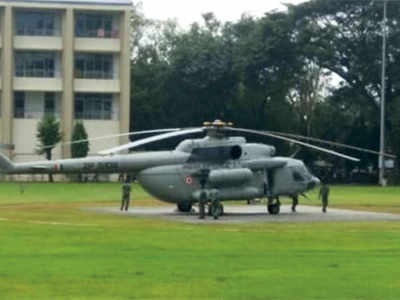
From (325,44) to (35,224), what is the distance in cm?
5863

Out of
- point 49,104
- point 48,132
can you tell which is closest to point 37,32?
point 49,104

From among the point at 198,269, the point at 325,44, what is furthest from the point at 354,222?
the point at 325,44

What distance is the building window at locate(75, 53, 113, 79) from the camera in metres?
95.5

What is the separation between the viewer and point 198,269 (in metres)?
20.6

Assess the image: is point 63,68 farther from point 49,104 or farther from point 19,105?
point 19,105

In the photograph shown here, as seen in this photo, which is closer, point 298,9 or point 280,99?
point 298,9

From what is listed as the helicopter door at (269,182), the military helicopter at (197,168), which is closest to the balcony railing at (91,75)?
the military helicopter at (197,168)

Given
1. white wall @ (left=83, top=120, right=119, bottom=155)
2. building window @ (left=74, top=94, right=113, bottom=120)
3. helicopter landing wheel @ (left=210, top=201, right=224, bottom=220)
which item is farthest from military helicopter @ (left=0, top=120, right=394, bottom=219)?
building window @ (left=74, top=94, right=113, bottom=120)

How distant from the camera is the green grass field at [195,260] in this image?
17.7 meters

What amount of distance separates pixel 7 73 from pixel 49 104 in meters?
5.10

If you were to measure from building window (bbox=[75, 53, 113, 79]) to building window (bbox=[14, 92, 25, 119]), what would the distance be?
16.0ft

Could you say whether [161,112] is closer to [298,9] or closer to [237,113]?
[237,113]

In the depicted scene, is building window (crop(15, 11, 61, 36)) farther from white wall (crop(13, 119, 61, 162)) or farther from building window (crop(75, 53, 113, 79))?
white wall (crop(13, 119, 61, 162))

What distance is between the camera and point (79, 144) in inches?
3556
